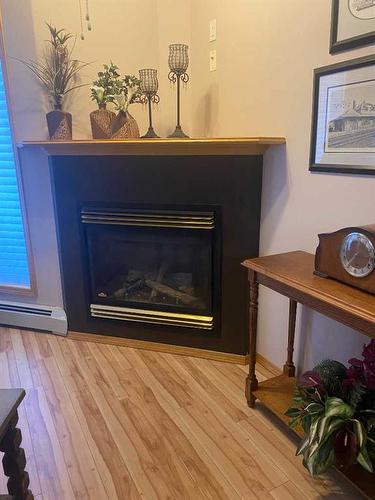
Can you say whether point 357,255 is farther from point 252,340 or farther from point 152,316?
point 152,316

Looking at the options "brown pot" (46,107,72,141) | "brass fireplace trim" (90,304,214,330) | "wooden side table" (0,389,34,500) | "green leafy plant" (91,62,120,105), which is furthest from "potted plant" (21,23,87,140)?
"wooden side table" (0,389,34,500)

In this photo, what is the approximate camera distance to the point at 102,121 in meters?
2.22

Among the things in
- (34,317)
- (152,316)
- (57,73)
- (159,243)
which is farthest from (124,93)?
(34,317)

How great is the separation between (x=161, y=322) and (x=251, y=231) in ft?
2.75

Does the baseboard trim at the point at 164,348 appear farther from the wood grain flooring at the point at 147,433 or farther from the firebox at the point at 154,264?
the firebox at the point at 154,264

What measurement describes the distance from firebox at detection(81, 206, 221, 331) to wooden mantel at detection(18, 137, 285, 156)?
1.05 ft

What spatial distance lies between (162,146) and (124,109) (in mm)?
398

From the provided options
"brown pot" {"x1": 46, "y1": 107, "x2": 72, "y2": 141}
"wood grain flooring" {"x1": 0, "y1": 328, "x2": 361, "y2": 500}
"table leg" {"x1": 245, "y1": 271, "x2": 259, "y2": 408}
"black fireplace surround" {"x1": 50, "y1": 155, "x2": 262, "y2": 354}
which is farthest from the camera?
"brown pot" {"x1": 46, "y1": 107, "x2": 72, "y2": 141}

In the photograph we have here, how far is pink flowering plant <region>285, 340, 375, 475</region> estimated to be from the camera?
1.29 meters

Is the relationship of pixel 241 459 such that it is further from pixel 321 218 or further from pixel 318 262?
pixel 321 218

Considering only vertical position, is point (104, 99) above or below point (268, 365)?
above

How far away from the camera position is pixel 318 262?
1438mm

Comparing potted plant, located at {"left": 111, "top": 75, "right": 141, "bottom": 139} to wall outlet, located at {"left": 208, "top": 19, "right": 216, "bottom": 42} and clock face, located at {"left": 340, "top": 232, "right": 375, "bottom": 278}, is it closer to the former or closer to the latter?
wall outlet, located at {"left": 208, "top": 19, "right": 216, "bottom": 42}

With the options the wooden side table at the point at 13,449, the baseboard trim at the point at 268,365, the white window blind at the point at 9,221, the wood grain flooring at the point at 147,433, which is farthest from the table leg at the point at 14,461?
the white window blind at the point at 9,221
